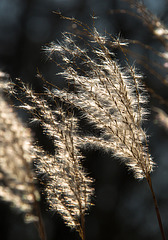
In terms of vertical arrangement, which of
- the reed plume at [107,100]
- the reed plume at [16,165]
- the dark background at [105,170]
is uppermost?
the dark background at [105,170]

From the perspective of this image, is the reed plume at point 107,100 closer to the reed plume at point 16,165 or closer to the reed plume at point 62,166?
the reed plume at point 62,166

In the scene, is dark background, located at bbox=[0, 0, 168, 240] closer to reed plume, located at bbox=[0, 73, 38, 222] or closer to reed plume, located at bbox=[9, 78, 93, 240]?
reed plume, located at bbox=[9, 78, 93, 240]

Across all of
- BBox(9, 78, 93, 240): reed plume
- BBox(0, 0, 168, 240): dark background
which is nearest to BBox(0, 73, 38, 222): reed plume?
BBox(9, 78, 93, 240): reed plume

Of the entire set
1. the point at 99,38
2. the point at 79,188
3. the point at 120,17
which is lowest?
the point at 79,188

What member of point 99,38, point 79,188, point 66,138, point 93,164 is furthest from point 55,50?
point 93,164

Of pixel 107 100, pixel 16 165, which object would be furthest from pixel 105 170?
pixel 16 165

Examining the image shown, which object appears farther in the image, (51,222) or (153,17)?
(51,222)

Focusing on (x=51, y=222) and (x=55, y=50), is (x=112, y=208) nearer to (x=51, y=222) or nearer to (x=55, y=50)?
(x=51, y=222)

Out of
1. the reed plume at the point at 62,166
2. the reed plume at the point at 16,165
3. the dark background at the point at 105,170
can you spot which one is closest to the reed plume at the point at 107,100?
the reed plume at the point at 62,166

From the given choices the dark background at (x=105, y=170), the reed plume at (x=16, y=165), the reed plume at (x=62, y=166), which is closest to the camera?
the reed plume at (x=16, y=165)
